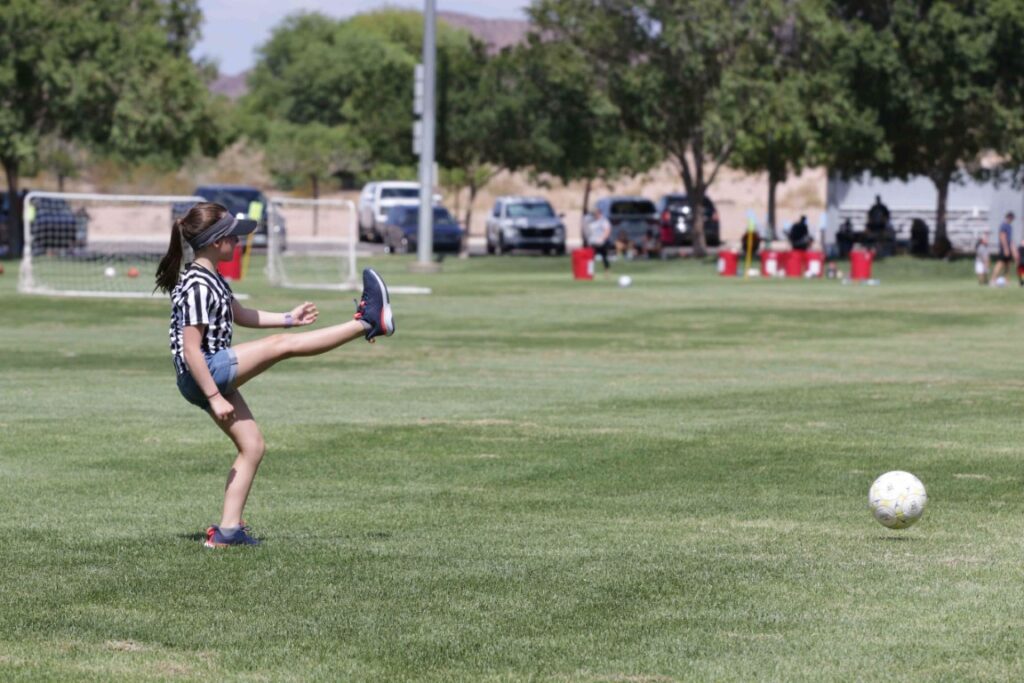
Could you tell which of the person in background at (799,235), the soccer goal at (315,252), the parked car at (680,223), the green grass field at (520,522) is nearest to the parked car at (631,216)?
the parked car at (680,223)

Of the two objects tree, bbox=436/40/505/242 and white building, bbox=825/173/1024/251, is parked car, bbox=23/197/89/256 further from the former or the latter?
white building, bbox=825/173/1024/251

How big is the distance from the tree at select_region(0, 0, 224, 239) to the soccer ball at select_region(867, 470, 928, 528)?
148ft

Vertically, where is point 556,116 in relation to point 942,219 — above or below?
→ above

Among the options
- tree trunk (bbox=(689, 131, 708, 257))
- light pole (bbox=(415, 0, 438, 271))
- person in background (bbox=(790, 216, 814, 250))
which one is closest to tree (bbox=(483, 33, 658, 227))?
tree trunk (bbox=(689, 131, 708, 257))

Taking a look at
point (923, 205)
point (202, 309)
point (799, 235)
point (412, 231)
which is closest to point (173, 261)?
point (202, 309)

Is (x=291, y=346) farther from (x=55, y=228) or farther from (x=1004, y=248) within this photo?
(x=55, y=228)

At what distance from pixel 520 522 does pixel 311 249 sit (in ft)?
176

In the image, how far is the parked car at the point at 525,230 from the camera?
60.2 m

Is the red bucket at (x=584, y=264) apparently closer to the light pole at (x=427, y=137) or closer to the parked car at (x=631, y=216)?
the light pole at (x=427, y=137)

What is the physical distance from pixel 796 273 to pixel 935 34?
774cm

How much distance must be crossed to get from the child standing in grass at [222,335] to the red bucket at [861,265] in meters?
36.3

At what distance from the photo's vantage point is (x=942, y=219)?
5181 centimetres

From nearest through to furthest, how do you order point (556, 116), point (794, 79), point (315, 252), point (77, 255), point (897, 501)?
point (897, 501)
point (77, 255)
point (794, 79)
point (315, 252)
point (556, 116)

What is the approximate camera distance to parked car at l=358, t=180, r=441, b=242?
64.4m
